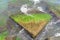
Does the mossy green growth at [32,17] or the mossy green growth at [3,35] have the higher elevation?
the mossy green growth at [32,17]

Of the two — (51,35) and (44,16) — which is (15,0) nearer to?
(44,16)

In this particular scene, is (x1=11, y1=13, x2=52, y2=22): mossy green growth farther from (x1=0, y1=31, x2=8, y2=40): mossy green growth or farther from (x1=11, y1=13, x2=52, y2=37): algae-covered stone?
(x1=0, y1=31, x2=8, y2=40): mossy green growth

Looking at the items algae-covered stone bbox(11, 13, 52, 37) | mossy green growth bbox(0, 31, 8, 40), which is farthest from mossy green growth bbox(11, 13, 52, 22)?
mossy green growth bbox(0, 31, 8, 40)

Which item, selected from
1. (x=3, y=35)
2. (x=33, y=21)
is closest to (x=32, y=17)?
(x=33, y=21)

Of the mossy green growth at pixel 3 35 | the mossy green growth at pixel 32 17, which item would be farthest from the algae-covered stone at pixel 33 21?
the mossy green growth at pixel 3 35

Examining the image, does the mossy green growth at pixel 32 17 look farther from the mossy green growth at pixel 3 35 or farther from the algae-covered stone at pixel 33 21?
the mossy green growth at pixel 3 35

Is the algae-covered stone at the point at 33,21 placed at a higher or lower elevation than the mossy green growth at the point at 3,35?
higher

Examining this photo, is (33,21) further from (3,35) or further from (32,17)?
(3,35)

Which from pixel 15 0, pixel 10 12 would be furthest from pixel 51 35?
pixel 15 0
